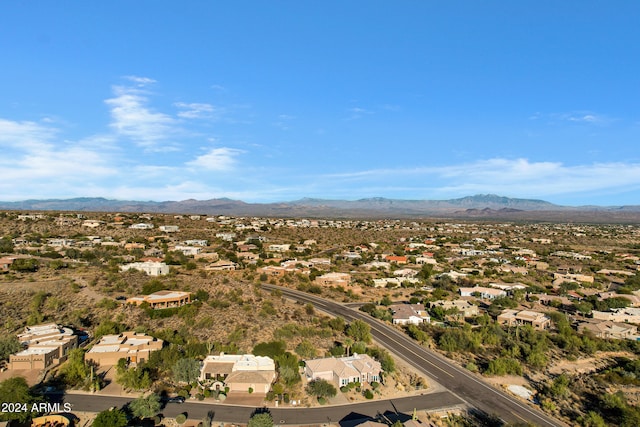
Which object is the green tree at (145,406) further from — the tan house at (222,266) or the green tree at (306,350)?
the tan house at (222,266)

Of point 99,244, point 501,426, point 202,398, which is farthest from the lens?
point 99,244

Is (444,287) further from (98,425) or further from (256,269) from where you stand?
(98,425)

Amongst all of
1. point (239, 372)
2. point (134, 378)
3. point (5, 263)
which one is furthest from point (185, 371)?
point (5, 263)

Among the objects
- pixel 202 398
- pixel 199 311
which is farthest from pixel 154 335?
pixel 202 398

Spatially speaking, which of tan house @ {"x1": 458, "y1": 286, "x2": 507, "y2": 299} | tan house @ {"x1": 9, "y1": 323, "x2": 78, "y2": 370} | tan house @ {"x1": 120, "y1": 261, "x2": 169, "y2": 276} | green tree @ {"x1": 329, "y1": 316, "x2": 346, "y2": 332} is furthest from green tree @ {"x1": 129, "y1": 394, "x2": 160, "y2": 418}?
tan house @ {"x1": 458, "y1": 286, "x2": 507, "y2": 299}

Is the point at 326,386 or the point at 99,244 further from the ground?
the point at 99,244

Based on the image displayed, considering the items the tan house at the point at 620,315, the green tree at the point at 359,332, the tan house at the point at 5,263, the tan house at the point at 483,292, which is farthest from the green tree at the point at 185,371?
the tan house at the point at 620,315
